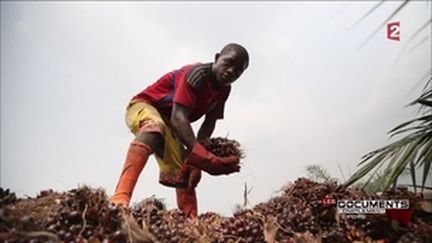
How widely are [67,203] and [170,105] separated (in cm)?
170

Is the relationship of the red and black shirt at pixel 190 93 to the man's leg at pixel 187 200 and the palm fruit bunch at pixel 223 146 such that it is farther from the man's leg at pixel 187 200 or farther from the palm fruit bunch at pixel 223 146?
the man's leg at pixel 187 200

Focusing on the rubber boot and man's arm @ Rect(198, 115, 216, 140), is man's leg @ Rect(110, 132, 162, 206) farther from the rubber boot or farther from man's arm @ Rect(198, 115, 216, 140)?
man's arm @ Rect(198, 115, 216, 140)

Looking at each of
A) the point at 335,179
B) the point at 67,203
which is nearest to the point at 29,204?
the point at 67,203

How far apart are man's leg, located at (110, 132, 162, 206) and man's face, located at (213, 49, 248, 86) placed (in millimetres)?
567

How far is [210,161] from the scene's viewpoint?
2.62 m

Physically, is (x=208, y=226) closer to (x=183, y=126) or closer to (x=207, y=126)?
(x=183, y=126)

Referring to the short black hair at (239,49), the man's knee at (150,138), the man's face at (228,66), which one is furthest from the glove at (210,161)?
the short black hair at (239,49)

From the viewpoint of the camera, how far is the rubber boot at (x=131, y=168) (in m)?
A: 2.47

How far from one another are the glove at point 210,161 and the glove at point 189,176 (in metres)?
0.36

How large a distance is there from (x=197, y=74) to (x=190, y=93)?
13cm

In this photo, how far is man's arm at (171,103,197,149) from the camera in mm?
2732

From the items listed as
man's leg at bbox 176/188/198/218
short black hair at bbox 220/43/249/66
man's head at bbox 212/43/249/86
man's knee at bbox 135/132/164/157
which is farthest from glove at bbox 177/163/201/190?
short black hair at bbox 220/43/249/66

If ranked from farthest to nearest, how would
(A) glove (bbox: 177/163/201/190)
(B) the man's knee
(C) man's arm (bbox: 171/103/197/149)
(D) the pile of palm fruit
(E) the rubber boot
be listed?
(A) glove (bbox: 177/163/201/190)
(C) man's arm (bbox: 171/103/197/149)
(B) the man's knee
(E) the rubber boot
(D) the pile of palm fruit

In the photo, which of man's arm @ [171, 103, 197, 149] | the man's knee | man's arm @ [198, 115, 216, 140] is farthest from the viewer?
man's arm @ [198, 115, 216, 140]
